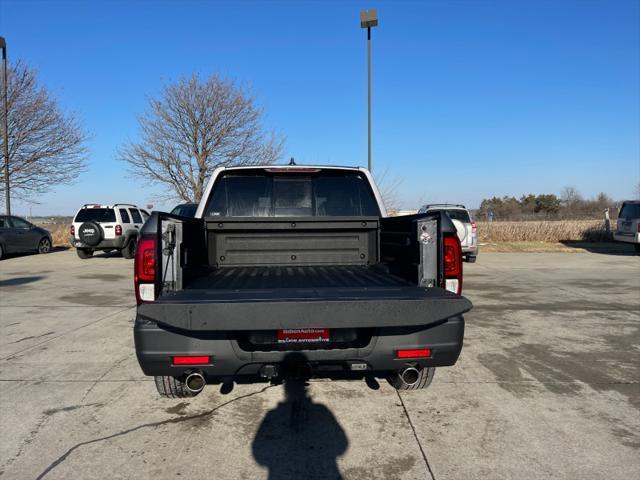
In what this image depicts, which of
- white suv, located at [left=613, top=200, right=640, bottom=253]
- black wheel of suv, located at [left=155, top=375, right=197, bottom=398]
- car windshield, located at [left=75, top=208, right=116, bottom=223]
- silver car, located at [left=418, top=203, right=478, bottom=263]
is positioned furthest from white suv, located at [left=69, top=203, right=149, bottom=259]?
white suv, located at [left=613, top=200, right=640, bottom=253]

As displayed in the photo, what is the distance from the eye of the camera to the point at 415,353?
298 cm

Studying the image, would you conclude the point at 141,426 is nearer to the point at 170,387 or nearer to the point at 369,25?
the point at 170,387

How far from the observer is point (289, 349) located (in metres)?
2.97

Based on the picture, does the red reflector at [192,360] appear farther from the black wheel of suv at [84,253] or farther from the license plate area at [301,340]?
the black wheel of suv at [84,253]

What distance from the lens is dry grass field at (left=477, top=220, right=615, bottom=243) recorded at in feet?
82.1

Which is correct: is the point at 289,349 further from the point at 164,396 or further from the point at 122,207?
the point at 122,207

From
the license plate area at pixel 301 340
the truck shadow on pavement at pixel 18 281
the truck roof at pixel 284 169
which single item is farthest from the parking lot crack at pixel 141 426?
the truck shadow on pavement at pixel 18 281

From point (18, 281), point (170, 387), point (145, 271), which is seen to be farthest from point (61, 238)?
point (145, 271)

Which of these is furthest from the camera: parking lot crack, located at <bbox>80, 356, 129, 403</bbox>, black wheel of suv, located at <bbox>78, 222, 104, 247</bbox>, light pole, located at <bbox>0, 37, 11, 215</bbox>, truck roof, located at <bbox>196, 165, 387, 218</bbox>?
light pole, located at <bbox>0, 37, 11, 215</bbox>

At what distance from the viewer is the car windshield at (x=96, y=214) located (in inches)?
618

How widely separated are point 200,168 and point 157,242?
76.0 feet

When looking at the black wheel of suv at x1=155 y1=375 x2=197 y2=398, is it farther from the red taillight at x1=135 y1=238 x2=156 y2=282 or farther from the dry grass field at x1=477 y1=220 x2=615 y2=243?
the dry grass field at x1=477 y1=220 x2=615 y2=243

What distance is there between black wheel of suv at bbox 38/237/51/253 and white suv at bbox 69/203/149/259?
3.26 meters

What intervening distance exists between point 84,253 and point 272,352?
15451 mm
